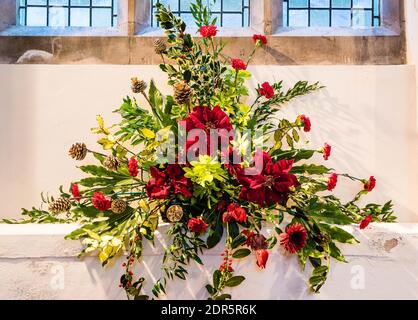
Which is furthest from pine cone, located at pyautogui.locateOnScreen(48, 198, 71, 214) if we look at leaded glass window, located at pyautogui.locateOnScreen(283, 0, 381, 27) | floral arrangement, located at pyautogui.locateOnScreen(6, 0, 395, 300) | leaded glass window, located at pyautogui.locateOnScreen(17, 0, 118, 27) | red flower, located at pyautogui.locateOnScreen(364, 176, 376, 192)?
leaded glass window, located at pyautogui.locateOnScreen(283, 0, 381, 27)

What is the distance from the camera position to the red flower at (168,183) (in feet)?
4.42

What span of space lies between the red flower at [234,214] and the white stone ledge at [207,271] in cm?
17

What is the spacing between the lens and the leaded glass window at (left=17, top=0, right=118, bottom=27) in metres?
2.42

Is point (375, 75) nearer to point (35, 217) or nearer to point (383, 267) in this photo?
point (383, 267)

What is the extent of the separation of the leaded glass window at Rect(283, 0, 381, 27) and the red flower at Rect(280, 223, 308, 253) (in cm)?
153

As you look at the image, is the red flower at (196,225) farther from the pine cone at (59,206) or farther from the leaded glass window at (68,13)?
the leaded glass window at (68,13)

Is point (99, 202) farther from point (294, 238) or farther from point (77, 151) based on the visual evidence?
point (294, 238)

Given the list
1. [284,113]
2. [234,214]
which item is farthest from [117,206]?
[284,113]

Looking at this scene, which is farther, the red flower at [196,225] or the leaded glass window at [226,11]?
the leaded glass window at [226,11]

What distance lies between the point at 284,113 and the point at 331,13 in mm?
853

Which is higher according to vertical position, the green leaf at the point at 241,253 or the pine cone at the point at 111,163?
the pine cone at the point at 111,163

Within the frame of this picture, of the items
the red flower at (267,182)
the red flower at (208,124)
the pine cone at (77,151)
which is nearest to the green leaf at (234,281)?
the red flower at (267,182)

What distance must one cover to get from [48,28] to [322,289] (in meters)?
1.98
